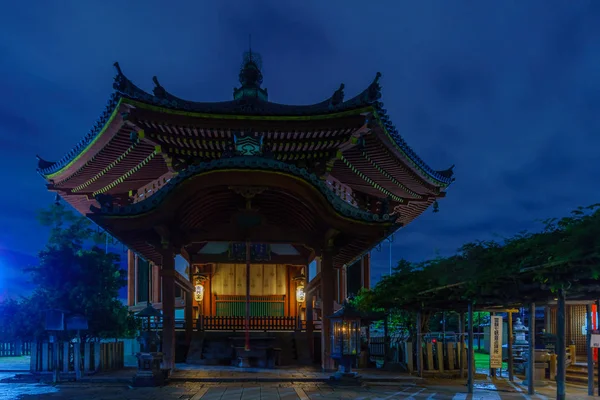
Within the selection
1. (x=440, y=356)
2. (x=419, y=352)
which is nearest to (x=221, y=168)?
(x=419, y=352)

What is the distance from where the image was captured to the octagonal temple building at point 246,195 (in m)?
15.8

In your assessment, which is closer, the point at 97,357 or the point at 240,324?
the point at 97,357

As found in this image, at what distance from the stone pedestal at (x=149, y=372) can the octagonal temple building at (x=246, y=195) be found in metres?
1.12

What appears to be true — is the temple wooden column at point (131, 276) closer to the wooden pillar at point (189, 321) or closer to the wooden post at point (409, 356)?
the wooden pillar at point (189, 321)

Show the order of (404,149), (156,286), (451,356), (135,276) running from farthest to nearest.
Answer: (135,276) < (156,286) < (404,149) < (451,356)

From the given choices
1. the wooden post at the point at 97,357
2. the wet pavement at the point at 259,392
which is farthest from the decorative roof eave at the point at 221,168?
the wet pavement at the point at 259,392

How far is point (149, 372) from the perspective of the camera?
15.0 m

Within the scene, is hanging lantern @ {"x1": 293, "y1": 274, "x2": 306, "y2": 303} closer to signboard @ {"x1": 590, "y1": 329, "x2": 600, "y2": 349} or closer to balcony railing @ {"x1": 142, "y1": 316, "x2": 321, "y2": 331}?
balcony railing @ {"x1": 142, "y1": 316, "x2": 321, "y2": 331}

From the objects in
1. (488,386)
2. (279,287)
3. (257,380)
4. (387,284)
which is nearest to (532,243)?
(488,386)

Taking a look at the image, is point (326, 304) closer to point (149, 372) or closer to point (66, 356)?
point (149, 372)

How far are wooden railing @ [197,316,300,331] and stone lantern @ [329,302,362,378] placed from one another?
22.8 ft

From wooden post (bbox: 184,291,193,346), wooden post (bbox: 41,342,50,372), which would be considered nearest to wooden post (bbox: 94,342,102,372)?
wooden post (bbox: 41,342,50,372)

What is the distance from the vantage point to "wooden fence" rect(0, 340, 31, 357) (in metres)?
29.7

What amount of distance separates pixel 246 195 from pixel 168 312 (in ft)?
13.8
